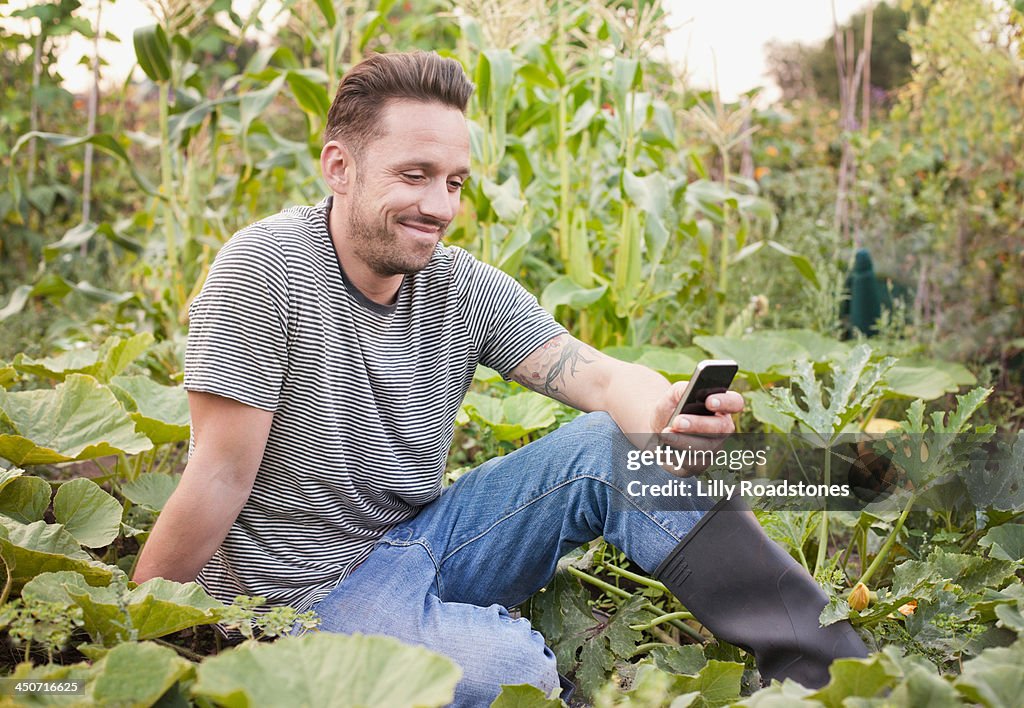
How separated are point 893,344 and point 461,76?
2.29m

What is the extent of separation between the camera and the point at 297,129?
6.89m

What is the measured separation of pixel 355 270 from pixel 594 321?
1529 mm

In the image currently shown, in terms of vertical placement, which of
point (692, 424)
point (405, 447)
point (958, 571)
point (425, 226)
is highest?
point (425, 226)

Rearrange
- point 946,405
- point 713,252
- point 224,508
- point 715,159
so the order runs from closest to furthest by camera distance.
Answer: point 224,508
point 946,405
point 713,252
point 715,159

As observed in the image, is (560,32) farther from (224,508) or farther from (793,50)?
(793,50)

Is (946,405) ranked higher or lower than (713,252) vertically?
lower

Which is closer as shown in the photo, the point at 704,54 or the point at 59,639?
the point at 59,639

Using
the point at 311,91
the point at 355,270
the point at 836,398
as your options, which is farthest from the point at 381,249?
the point at 311,91

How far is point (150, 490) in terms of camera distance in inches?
77.3

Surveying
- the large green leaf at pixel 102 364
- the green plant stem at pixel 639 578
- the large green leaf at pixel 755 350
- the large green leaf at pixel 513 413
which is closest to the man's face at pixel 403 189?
the large green leaf at pixel 513 413

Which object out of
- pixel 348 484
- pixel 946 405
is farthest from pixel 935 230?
pixel 348 484

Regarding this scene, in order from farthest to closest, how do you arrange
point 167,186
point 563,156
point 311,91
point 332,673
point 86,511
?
point 167,186 < point 311,91 < point 563,156 < point 86,511 < point 332,673

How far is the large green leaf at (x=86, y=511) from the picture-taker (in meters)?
1.62

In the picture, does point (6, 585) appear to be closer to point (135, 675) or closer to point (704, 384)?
point (135, 675)
